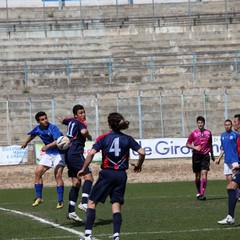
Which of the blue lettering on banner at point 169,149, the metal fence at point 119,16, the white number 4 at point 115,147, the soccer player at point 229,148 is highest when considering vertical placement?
the metal fence at point 119,16

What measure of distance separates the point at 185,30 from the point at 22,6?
33.3 feet

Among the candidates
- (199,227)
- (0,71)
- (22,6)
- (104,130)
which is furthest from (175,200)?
(22,6)

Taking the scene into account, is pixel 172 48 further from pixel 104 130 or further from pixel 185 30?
pixel 104 130

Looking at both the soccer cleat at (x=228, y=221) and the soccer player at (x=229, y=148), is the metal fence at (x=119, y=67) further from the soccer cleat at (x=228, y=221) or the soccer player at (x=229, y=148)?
the soccer cleat at (x=228, y=221)

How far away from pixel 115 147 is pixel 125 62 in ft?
103

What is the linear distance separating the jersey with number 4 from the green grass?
1281mm

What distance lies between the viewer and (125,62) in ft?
145

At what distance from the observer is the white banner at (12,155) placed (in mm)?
32469

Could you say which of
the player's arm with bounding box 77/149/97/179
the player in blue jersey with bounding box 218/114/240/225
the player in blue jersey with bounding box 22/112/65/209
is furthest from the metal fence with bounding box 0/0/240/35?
the player's arm with bounding box 77/149/97/179

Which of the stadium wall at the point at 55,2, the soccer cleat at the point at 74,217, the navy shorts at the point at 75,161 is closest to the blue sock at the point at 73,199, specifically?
the soccer cleat at the point at 74,217

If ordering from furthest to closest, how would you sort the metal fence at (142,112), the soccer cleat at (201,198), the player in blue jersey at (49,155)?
the metal fence at (142,112), the soccer cleat at (201,198), the player in blue jersey at (49,155)

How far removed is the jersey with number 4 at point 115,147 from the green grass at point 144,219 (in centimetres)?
128

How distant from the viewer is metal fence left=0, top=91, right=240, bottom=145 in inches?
1481

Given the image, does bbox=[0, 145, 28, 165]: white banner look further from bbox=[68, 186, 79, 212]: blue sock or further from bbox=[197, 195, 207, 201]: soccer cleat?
bbox=[68, 186, 79, 212]: blue sock
